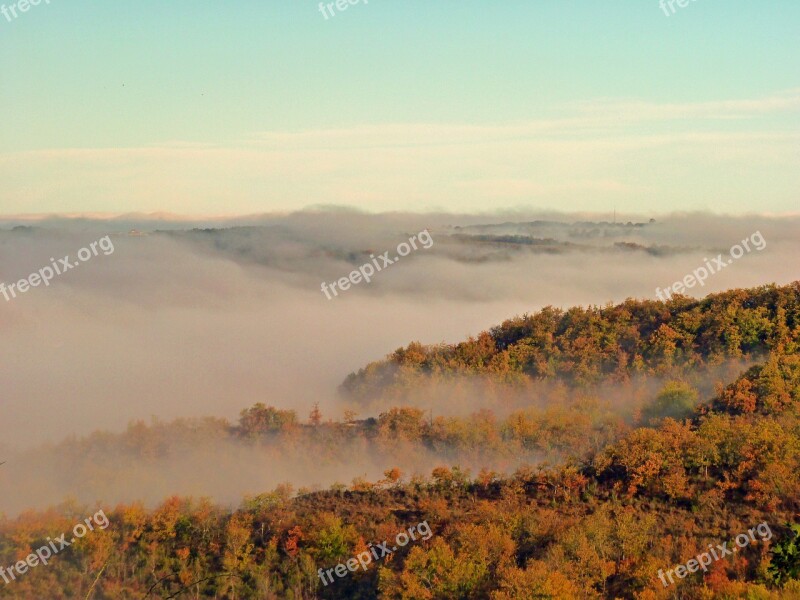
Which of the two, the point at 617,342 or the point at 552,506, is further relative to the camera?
the point at 617,342

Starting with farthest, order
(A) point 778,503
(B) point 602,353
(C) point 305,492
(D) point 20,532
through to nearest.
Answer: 1. (B) point 602,353
2. (C) point 305,492
3. (D) point 20,532
4. (A) point 778,503

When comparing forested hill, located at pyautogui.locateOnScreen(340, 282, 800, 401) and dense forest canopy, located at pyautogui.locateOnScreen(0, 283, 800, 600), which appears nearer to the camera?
dense forest canopy, located at pyautogui.locateOnScreen(0, 283, 800, 600)

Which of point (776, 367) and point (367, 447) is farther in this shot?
point (367, 447)

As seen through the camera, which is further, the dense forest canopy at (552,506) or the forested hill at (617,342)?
the forested hill at (617,342)

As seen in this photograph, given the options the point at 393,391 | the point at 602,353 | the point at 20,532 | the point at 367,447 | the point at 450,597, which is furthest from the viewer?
the point at 393,391

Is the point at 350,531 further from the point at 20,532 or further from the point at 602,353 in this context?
the point at 602,353

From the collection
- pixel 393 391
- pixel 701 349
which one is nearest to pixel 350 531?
pixel 701 349

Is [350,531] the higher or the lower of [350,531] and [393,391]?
the higher

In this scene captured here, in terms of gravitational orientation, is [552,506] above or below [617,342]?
above
